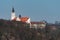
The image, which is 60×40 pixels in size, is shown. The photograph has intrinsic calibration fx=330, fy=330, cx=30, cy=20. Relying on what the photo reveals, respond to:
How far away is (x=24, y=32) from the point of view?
1564 inches

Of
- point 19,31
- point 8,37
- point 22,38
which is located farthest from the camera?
point 19,31

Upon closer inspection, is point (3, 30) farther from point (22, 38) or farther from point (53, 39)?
point (53, 39)

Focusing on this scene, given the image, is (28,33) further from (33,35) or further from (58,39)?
(58,39)

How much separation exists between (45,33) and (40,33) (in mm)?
1336

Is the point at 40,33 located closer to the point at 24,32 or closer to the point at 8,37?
the point at 24,32

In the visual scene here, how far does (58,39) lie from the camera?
125 feet

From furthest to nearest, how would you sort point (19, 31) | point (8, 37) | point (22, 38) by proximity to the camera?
point (19, 31) → point (22, 38) → point (8, 37)

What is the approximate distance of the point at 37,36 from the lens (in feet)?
128

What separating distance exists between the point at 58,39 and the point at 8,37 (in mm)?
6330

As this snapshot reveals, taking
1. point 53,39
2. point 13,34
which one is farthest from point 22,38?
point 53,39

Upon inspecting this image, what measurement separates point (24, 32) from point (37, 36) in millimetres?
1815

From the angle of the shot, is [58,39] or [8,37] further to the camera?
[58,39]

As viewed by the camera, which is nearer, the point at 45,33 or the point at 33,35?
the point at 33,35

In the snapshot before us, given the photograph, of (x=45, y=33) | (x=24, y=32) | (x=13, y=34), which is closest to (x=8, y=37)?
(x=13, y=34)
